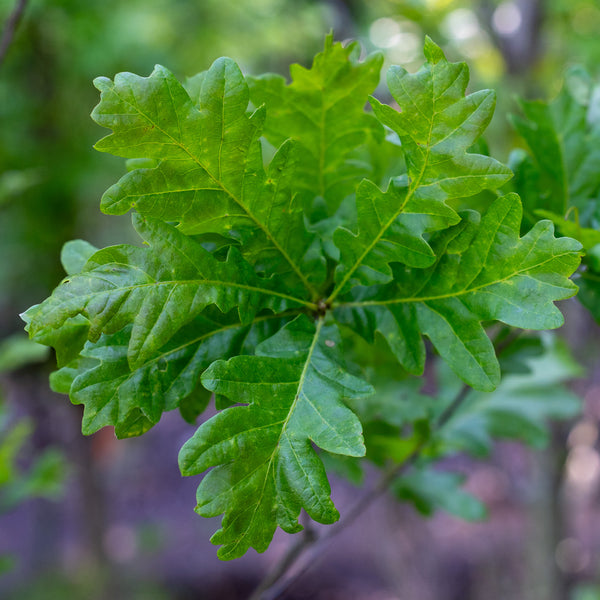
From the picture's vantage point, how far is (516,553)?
412cm

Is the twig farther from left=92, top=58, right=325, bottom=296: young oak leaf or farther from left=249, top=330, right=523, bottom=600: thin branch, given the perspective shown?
left=249, top=330, right=523, bottom=600: thin branch

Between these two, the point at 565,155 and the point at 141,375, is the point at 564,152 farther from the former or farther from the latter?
the point at 141,375

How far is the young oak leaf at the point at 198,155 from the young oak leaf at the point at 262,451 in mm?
180

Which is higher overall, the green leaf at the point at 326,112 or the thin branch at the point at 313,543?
the green leaf at the point at 326,112

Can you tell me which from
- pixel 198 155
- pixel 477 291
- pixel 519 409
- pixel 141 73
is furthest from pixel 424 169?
pixel 141 73

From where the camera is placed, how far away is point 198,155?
64cm

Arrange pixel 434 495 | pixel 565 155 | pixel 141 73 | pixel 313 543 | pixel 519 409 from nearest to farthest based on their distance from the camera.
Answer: pixel 565 155, pixel 313 543, pixel 434 495, pixel 519 409, pixel 141 73

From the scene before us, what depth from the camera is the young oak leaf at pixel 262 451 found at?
58 cm

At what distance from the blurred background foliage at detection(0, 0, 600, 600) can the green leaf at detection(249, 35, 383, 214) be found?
3.87ft

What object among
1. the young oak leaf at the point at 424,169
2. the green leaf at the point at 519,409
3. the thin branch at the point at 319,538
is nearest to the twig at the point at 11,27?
the young oak leaf at the point at 424,169

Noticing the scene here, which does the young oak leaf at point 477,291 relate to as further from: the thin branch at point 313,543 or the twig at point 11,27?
the twig at point 11,27

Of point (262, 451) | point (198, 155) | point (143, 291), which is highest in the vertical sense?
point (198, 155)

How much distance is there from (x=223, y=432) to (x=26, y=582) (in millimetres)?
4878

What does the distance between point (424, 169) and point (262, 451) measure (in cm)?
37
